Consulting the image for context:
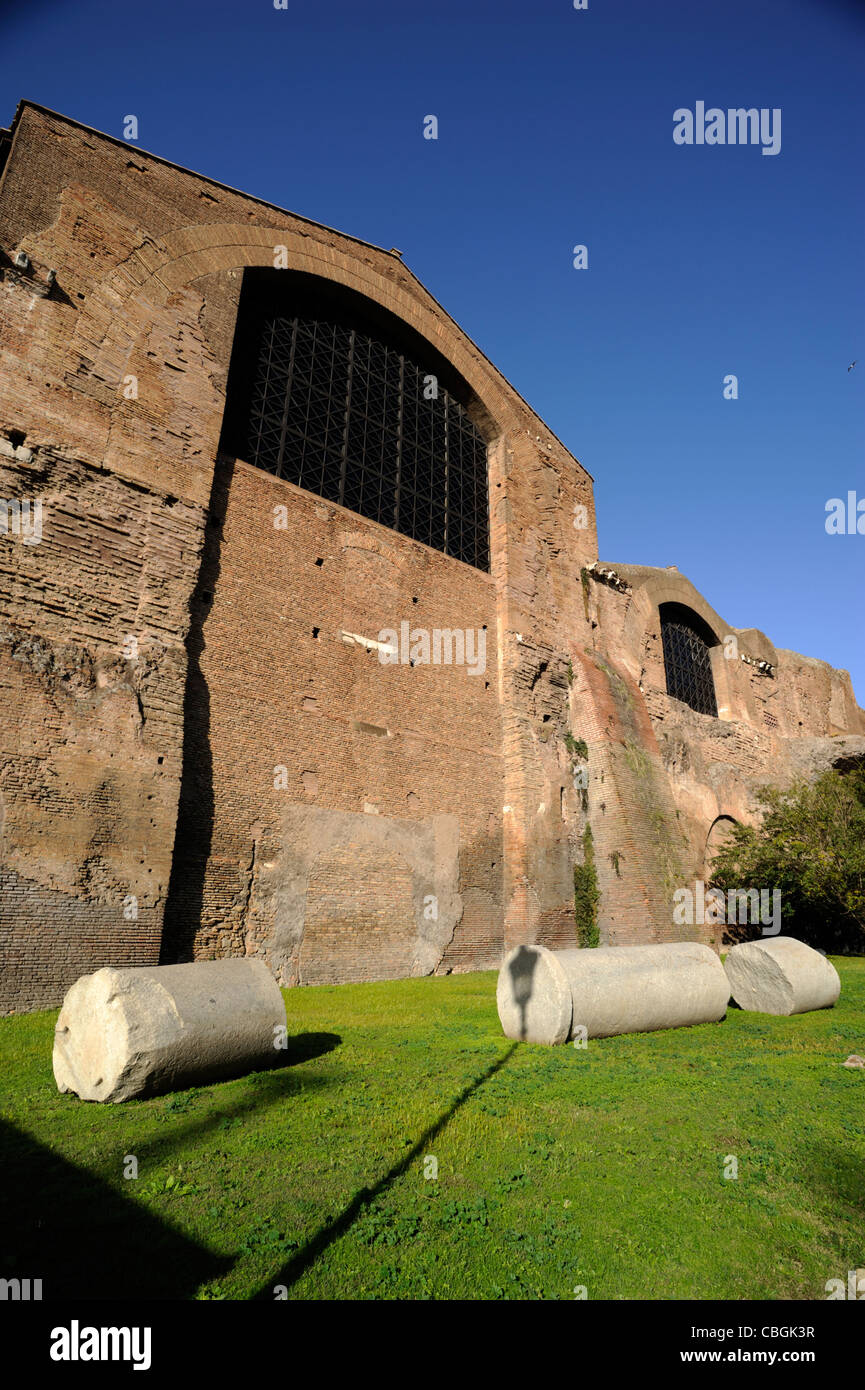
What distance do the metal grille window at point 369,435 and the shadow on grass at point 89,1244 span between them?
10646 mm

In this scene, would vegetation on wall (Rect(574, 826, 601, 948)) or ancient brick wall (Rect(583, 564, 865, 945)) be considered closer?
vegetation on wall (Rect(574, 826, 601, 948))

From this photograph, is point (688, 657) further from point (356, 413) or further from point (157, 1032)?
point (157, 1032)

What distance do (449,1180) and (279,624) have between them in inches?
345

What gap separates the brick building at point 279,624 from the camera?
26.6 feet

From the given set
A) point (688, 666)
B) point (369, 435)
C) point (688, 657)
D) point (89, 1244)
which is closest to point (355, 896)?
point (89, 1244)

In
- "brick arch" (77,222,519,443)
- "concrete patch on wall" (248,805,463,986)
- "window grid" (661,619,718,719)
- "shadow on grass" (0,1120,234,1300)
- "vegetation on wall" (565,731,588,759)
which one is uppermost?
"brick arch" (77,222,519,443)

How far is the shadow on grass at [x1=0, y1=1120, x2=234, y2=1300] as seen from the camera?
2332 millimetres

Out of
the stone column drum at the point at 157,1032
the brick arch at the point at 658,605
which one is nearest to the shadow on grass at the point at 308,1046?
the stone column drum at the point at 157,1032

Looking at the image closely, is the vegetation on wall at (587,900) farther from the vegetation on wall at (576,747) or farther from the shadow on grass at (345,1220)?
the shadow on grass at (345,1220)

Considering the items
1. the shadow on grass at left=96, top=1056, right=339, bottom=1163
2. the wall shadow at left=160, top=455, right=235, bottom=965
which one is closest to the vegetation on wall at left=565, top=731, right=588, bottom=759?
the wall shadow at left=160, top=455, right=235, bottom=965

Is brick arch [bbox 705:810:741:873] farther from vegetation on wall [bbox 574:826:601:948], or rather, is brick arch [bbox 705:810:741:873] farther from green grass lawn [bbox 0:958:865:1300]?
green grass lawn [bbox 0:958:865:1300]

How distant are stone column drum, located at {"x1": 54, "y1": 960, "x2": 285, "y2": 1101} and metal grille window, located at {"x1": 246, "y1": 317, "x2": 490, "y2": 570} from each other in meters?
9.17
